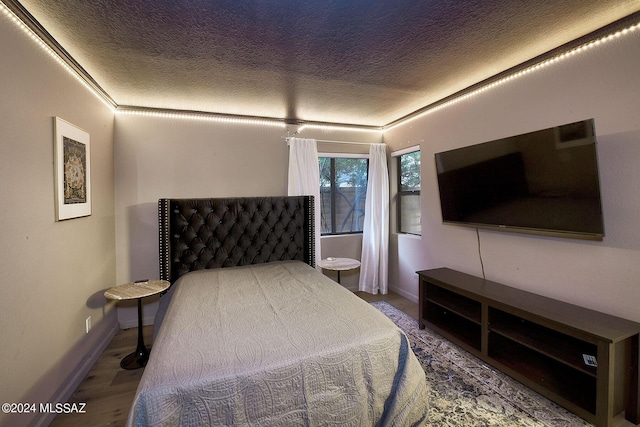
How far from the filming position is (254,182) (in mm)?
3771

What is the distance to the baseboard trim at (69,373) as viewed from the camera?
5.90ft

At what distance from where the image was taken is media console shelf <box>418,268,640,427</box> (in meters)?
1.76

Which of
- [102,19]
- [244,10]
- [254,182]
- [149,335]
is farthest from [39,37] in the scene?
[149,335]

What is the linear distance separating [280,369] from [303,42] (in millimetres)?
2102

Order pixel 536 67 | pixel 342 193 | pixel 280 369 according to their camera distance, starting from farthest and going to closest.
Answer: pixel 342 193 < pixel 536 67 < pixel 280 369

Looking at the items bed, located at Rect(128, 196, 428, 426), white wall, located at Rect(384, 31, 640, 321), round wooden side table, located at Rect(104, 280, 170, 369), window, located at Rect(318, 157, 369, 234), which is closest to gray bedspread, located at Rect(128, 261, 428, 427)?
bed, located at Rect(128, 196, 428, 426)

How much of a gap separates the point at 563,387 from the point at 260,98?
11.9 feet

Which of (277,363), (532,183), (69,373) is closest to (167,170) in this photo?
(69,373)

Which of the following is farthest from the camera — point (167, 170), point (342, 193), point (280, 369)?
point (342, 193)

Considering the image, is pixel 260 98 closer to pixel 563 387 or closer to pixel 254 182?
pixel 254 182

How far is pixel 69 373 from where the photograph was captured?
2201 mm

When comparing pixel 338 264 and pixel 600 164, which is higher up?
pixel 600 164

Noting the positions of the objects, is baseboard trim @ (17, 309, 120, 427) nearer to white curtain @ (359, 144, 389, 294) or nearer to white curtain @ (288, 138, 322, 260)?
white curtain @ (288, 138, 322, 260)

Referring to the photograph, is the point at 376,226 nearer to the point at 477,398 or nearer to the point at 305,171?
the point at 305,171
